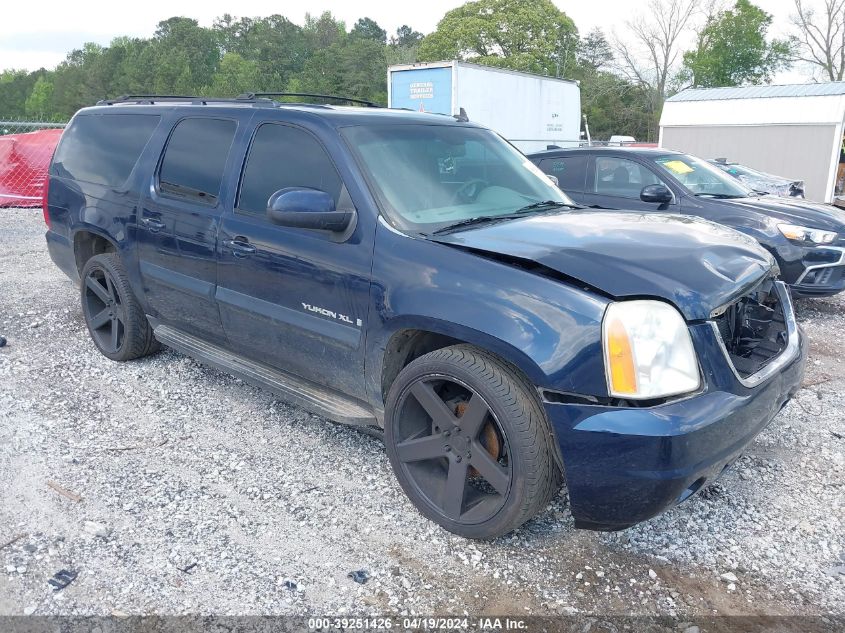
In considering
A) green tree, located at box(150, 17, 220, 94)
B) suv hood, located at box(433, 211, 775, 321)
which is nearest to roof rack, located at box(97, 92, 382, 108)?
suv hood, located at box(433, 211, 775, 321)

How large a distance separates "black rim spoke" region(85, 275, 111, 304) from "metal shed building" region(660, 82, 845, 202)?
20973mm

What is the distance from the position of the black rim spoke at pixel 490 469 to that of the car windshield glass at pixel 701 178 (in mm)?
5190

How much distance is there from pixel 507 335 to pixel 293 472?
1.60 m

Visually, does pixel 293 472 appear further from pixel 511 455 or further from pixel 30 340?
pixel 30 340

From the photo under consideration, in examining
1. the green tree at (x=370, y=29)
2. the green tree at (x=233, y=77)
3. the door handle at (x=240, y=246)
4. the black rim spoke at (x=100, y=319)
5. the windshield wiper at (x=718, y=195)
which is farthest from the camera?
the green tree at (x=370, y=29)

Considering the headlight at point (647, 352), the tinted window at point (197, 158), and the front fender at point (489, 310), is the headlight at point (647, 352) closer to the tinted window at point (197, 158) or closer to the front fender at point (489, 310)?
the front fender at point (489, 310)

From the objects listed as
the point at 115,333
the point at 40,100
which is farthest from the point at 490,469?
the point at 40,100

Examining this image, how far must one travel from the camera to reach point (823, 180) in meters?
20.4

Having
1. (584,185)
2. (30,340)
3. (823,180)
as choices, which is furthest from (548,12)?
(30,340)

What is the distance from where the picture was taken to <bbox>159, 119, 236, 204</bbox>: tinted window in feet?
13.4

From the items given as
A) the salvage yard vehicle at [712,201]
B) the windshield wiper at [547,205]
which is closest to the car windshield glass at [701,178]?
the salvage yard vehicle at [712,201]

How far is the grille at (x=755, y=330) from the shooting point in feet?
10.0

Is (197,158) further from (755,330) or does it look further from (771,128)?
(771,128)

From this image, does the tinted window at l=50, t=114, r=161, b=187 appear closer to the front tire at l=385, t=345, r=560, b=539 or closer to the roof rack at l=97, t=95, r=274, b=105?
the roof rack at l=97, t=95, r=274, b=105
